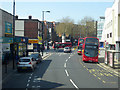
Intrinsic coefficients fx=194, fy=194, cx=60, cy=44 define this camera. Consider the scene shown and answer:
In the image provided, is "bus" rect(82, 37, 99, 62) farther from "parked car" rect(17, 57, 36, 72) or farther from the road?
"parked car" rect(17, 57, 36, 72)

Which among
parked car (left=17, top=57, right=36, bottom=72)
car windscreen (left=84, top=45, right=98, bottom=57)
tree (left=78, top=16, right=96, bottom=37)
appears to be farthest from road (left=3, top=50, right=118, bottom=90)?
tree (left=78, top=16, right=96, bottom=37)

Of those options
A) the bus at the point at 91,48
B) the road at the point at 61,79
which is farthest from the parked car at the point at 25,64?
the bus at the point at 91,48

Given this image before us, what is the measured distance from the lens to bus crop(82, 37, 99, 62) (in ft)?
102

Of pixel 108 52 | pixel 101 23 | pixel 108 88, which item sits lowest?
pixel 108 88

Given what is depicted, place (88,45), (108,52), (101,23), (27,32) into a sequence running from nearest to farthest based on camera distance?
(108,52) → (88,45) → (27,32) → (101,23)

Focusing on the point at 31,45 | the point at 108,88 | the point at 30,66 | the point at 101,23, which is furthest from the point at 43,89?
the point at 101,23

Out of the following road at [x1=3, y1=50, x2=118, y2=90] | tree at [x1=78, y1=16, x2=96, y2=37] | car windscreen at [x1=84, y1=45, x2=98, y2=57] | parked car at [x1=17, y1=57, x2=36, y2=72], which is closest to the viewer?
road at [x1=3, y1=50, x2=118, y2=90]

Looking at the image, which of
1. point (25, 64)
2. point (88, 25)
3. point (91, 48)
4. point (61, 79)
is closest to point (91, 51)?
point (91, 48)

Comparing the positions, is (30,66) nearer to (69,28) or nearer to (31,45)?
(31,45)

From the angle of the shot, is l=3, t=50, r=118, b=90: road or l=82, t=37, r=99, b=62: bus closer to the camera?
l=3, t=50, r=118, b=90: road

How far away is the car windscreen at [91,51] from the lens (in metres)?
31.2

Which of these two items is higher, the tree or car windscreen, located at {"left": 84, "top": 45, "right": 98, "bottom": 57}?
the tree

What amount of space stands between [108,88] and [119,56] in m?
23.4

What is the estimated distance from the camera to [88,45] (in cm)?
3134
